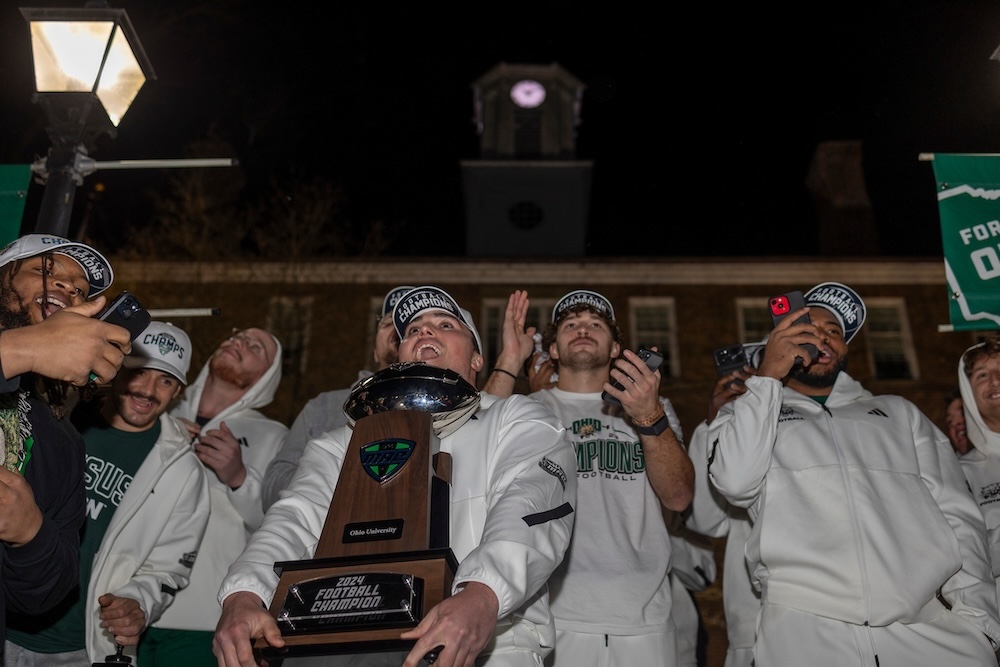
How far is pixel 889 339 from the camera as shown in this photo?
987 inches

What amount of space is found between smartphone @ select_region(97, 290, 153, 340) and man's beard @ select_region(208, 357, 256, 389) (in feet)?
9.40

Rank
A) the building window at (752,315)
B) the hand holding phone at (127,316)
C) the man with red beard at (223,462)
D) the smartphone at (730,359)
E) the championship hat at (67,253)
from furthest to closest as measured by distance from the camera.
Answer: the building window at (752,315)
the man with red beard at (223,462)
the smartphone at (730,359)
the championship hat at (67,253)
the hand holding phone at (127,316)

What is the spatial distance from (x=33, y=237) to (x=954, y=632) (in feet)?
14.3

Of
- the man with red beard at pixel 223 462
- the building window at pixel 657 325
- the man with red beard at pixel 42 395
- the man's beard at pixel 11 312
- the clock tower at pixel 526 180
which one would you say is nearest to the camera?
the man with red beard at pixel 42 395

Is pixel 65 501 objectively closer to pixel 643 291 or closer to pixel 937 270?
pixel 643 291

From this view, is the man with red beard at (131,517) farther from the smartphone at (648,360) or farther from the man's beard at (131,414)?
the smartphone at (648,360)

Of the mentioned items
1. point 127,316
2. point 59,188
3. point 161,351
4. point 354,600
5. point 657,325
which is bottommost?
point 354,600

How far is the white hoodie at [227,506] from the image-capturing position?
4965mm

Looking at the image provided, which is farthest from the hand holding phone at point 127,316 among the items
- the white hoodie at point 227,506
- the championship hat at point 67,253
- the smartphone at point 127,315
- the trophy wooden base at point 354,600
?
the white hoodie at point 227,506

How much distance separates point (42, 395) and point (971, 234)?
569 centimetres

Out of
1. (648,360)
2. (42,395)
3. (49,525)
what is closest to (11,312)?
(42,395)

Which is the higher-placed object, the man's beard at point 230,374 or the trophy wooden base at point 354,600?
the man's beard at point 230,374

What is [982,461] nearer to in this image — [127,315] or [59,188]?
[127,315]

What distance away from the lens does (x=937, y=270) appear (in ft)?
81.9
